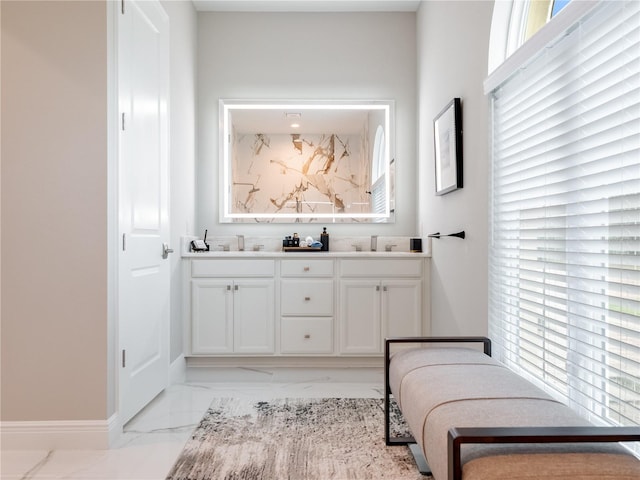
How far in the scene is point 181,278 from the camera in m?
3.46

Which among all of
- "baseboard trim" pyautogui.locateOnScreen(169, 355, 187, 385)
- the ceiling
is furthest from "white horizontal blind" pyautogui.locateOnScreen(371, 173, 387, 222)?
"baseboard trim" pyautogui.locateOnScreen(169, 355, 187, 385)

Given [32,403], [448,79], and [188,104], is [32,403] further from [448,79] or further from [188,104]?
[448,79]

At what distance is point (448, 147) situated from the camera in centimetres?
292

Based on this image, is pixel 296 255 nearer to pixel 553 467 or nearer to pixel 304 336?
pixel 304 336

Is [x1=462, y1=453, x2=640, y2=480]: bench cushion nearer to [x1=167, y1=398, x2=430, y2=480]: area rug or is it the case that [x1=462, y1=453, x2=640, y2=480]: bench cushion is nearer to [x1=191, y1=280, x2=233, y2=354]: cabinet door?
[x1=167, y1=398, x2=430, y2=480]: area rug

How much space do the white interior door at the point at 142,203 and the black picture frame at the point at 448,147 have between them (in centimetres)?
179

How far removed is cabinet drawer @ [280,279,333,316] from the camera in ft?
11.4

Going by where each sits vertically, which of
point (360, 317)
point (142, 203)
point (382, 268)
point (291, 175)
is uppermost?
point (291, 175)

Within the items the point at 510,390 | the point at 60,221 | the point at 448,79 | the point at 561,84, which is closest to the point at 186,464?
the point at 60,221

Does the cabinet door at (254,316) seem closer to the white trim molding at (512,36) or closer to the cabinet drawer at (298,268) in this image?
the cabinet drawer at (298,268)

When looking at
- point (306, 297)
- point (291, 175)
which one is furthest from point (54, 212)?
point (291, 175)

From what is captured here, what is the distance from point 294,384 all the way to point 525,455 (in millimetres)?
2403

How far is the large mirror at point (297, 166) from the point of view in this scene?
3994mm

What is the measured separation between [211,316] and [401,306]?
139 cm
